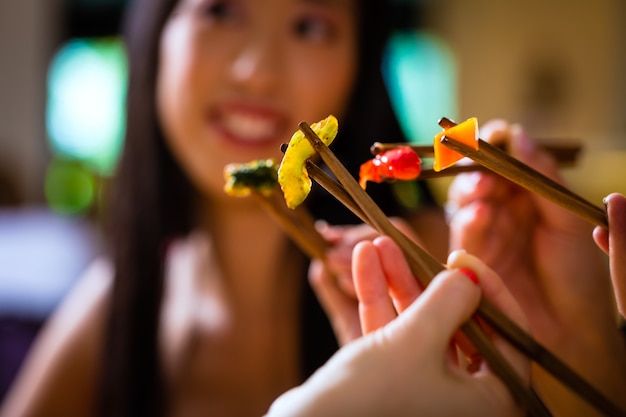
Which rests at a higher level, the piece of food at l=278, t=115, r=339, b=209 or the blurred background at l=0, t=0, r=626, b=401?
the blurred background at l=0, t=0, r=626, b=401

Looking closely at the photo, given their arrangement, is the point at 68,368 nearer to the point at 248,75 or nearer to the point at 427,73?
the point at 248,75

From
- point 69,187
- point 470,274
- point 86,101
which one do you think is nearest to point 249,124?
point 470,274

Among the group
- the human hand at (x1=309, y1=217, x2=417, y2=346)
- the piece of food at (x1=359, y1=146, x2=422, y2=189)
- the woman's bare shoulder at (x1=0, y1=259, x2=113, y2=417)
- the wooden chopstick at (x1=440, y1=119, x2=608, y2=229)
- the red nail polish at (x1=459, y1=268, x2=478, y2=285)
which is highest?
the woman's bare shoulder at (x1=0, y1=259, x2=113, y2=417)

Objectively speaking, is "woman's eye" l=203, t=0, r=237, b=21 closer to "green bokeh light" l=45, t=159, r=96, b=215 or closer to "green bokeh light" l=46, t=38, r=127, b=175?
"green bokeh light" l=45, t=159, r=96, b=215

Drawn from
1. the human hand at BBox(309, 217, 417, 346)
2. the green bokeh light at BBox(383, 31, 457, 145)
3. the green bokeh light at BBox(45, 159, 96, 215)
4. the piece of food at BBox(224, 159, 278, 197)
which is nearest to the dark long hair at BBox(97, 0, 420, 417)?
the human hand at BBox(309, 217, 417, 346)

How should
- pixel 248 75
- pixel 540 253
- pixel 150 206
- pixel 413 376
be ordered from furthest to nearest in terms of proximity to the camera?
pixel 150 206
pixel 248 75
pixel 540 253
pixel 413 376

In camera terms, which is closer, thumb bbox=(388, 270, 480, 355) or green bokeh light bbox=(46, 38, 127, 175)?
thumb bbox=(388, 270, 480, 355)

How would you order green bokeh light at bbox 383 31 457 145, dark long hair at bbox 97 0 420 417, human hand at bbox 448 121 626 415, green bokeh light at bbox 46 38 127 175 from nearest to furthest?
human hand at bbox 448 121 626 415 < dark long hair at bbox 97 0 420 417 < green bokeh light at bbox 46 38 127 175 < green bokeh light at bbox 383 31 457 145

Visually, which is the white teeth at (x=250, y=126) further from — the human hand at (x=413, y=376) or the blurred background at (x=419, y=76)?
the blurred background at (x=419, y=76)

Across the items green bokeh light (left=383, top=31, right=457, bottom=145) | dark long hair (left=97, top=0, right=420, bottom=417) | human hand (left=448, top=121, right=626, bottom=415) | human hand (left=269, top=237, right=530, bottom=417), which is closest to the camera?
human hand (left=269, top=237, right=530, bottom=417)
